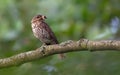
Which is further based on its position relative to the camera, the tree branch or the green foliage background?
the green foliage background

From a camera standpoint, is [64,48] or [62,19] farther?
[62,19]

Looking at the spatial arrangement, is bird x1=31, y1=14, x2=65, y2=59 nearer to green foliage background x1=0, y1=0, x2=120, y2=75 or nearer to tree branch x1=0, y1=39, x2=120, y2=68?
tree branch x1=0, y1=39, x2=120, y2=68

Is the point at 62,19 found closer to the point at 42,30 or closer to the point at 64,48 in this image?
the point at 42,30

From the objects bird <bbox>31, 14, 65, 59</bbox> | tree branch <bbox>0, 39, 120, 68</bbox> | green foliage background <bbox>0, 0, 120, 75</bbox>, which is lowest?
tree branch <bbox>0, 39, 120, 68</bbox>

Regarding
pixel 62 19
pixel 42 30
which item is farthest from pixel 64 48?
pixel 62 19

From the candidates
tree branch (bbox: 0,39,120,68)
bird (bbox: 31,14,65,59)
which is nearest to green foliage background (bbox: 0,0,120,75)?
bird (bbox: 31,14,65,59)

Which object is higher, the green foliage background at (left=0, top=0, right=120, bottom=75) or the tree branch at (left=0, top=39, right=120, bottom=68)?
the green foliage background at (left=0, top=0, right=120, bottom=75)

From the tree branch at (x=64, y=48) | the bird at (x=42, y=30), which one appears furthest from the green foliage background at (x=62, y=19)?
the tree branch at (x=64, y=48)

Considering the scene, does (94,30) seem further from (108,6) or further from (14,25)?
(14,25)

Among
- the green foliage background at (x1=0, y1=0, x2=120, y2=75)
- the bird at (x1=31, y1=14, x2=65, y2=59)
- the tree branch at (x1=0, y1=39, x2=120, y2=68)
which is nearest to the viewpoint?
the tree branch at (x1=0, y1=39, x2=120, y2=68)

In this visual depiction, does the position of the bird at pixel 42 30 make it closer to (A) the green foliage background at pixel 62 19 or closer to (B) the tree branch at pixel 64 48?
(B) the tree branch at pixel 64 48
